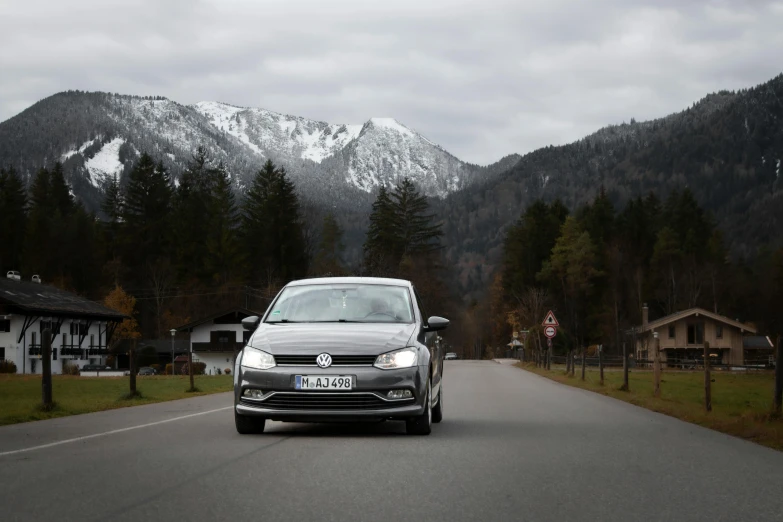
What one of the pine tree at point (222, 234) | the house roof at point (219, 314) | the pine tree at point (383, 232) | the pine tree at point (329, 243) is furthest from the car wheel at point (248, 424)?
the pine tree at point (329, 243)

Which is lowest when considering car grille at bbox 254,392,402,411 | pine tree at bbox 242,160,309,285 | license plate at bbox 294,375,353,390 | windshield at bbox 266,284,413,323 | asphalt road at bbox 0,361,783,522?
asphalt road at bbox 0,361,783,522

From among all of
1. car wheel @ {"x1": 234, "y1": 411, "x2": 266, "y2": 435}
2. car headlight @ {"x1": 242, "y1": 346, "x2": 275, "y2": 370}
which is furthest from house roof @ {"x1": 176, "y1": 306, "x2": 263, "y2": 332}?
car headlight @ {"x1": 242, "y1": 346, "x2": 275, "y2": 370}

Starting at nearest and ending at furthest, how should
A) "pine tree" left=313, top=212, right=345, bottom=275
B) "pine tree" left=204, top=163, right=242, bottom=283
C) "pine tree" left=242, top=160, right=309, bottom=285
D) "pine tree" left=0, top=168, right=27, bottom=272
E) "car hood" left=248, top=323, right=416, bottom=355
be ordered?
1. "car hood" left=248, top=323, right=416, bottom=355
2. "pine tree" left=204, top=163, right=242, bottom=283
3. "pine tree" left=242, top=160, right=309, bottom=285
4. "pine tree" left=0, top=168, right=27, bottom=272
5. "pine tree" left=313, top=212, right=345, bottom=275

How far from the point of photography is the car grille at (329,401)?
1084 centimetres

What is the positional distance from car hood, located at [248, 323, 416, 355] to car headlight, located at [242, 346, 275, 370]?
0.06 metres

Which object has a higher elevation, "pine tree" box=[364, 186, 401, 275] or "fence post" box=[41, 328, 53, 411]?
"pine tree" box=[364, 186, 401, 275]

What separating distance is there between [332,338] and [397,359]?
73 cm

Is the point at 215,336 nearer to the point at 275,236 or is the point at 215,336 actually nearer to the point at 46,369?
the point at 275,236

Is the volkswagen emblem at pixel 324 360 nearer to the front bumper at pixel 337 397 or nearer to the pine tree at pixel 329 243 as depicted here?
the front bumper at pixel 337 397

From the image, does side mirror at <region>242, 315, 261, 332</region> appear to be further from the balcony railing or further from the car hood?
the balcony railing

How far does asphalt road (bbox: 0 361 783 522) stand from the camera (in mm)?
6426

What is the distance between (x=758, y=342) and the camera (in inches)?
4446

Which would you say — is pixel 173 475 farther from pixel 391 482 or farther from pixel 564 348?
pixel 564 348

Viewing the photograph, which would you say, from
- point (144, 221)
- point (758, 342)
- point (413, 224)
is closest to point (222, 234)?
point (144, 221)
